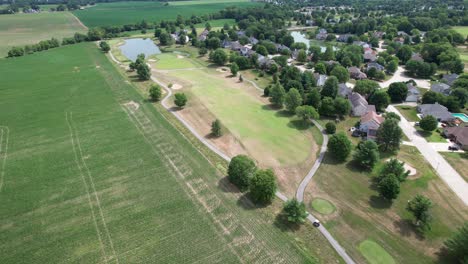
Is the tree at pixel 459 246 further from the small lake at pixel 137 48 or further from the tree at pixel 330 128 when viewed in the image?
the small lake at pixel 137 48

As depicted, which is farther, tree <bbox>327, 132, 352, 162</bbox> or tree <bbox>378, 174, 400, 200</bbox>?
tree <bbox>327, 132, 352, 162</bbox>

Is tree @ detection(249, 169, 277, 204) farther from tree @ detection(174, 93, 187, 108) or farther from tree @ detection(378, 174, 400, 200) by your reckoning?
tree @ detection(174, 93, 187, 108)

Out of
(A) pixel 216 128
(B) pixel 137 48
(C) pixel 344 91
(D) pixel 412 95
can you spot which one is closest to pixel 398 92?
(D) pixel 412 95

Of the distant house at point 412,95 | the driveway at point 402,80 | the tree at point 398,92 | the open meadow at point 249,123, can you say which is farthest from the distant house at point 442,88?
the open meadow at point 249,123

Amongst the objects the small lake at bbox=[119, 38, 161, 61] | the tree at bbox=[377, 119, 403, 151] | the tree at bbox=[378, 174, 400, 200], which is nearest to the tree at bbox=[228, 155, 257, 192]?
the tree at bbox=[378, 174, 400, 200]

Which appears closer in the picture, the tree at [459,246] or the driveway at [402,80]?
the tree at [459,246]

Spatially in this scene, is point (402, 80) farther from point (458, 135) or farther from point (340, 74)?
point (458, 135)
